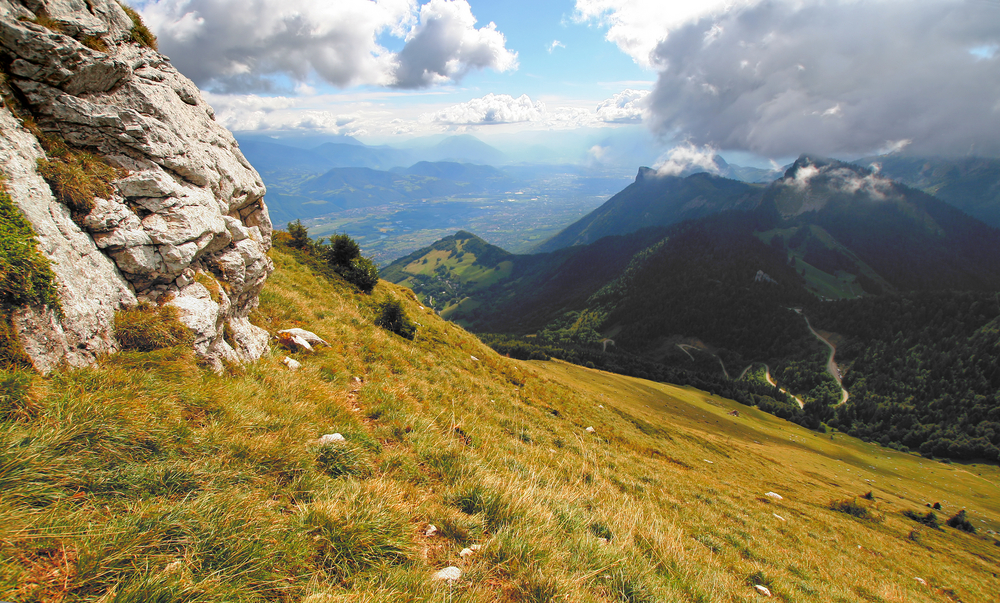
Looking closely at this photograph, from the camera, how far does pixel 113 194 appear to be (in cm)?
718

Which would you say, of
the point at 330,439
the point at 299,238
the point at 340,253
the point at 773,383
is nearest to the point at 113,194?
the point at 330,439

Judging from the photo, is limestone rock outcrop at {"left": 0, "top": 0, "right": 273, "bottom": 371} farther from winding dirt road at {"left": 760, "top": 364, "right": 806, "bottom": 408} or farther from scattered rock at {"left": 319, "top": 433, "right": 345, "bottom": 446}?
winding dirt road at {"left": 760, "top": 364, "right": 806, "bottom": 408}

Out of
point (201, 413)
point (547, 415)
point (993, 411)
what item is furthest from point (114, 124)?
point (993, 411)

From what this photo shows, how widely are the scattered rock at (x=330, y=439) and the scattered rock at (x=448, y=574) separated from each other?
267 cm

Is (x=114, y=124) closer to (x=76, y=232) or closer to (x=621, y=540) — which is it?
(x=76, y=232)

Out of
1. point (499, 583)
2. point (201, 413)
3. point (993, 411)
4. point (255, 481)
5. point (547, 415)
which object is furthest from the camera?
point (993, 411)

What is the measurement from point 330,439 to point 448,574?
9.75ft

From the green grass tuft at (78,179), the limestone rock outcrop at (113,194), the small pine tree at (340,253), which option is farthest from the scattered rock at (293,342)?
the small pine tree at (340,253)

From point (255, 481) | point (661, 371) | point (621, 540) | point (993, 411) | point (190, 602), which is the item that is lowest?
point (661, 371)

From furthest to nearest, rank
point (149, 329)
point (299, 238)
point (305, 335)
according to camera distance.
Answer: point (299, 238) → point (305, 335) → point (149, 329)

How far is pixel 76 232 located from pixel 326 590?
7.73 metres

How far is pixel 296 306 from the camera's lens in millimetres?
12883

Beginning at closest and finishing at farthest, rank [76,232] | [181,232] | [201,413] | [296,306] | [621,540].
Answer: [201,413], [621,540], [76,232], [181,232], [296,306]

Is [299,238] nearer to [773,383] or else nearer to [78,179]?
[78,179]
